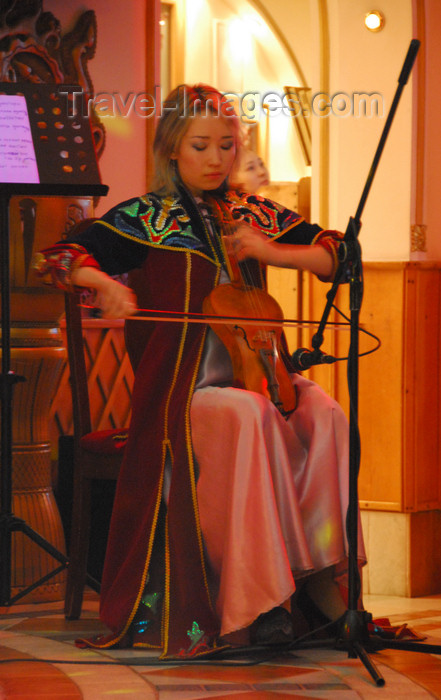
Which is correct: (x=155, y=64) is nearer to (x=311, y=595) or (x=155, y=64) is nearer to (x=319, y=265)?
(x=319, y=265)

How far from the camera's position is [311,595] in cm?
264

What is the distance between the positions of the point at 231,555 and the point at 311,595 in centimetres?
35

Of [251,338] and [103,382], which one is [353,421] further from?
[103,382]

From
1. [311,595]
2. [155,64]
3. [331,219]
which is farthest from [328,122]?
[311,595]

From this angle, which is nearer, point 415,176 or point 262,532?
point 262,532

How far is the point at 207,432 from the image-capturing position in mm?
2551

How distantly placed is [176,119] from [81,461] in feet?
3.36

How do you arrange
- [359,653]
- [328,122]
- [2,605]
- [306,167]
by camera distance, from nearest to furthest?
[359,653] < [2,605] < [328,122] < [306,167]

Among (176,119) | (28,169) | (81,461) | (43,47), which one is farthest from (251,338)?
(43,47)

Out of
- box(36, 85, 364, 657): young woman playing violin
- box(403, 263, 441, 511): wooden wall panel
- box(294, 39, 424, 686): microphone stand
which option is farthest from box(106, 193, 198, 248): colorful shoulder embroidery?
box(403, 263, 441, 511): wooden wall panel

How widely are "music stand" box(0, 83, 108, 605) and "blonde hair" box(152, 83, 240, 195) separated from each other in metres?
0.20

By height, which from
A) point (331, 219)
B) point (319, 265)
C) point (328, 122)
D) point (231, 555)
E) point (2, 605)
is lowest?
point (2, 605)

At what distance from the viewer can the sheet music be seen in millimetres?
3043

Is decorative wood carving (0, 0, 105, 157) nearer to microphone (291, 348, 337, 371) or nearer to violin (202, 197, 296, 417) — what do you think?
violin (202, 197, 296, 417)
